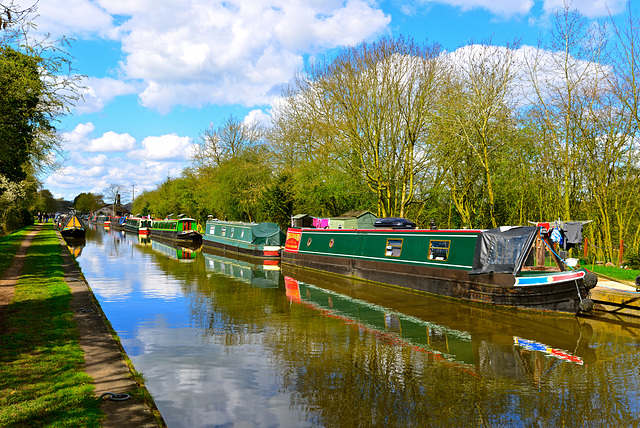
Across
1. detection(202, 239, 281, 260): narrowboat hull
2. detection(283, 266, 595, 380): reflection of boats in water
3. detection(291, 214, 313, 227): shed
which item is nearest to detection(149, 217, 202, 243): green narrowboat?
detection(202, 239, 281, 260): narrowboat hull

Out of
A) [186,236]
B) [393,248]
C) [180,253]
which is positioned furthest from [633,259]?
[186,236]

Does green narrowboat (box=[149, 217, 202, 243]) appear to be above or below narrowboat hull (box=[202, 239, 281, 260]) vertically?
above

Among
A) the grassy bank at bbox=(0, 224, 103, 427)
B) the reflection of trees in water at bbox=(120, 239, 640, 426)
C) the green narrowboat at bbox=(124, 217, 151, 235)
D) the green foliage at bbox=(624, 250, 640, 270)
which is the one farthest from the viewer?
the green narrowboat at bbox=(124, 217, 151, 235)

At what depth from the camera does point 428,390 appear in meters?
6.33

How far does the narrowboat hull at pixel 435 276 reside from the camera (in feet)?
35.2

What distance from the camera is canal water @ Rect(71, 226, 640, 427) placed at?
18.4ft

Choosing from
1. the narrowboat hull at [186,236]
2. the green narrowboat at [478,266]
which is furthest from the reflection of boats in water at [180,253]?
the green narrowboat at [478,266]

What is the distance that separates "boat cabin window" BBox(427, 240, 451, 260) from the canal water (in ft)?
4.54

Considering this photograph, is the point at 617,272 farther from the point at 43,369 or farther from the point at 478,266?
the point at 43,369

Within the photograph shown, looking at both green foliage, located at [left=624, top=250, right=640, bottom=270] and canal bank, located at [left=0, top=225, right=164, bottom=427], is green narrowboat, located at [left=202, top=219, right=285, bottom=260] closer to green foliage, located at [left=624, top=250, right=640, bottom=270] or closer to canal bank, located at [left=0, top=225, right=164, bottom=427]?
canal bank, located at [left=0, top=225, right=164, bottom=427]

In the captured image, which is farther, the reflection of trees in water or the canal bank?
the reflection of trees in water

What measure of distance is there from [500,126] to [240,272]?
501 inches

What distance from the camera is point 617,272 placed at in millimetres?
13258

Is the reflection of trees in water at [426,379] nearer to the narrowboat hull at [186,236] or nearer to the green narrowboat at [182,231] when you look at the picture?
the narrowboat hull at [186,236]
